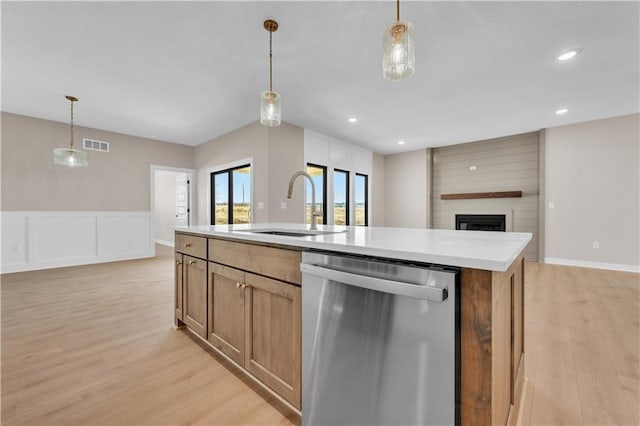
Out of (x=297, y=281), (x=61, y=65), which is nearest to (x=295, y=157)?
(x=61, y=65)

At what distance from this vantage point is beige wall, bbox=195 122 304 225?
4.57 m

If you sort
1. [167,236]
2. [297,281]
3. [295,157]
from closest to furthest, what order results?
[297,281]
[295,157]
[167,236]

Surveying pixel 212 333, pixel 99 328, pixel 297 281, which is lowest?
pixel 99 328

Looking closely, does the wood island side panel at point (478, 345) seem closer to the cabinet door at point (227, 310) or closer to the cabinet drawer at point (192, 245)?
the cabinet door at point (227, 310)

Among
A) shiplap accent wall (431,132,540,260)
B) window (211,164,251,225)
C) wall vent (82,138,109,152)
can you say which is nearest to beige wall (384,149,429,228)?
shiplap accent wall (431,132,540,260)

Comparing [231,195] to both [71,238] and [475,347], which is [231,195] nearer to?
[71,238]

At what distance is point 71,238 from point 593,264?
9057 millimetres

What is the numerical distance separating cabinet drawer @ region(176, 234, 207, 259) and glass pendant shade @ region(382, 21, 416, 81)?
1596 mm

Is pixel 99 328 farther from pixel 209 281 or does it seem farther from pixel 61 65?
pixel 61 65

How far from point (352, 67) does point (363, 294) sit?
2709mm

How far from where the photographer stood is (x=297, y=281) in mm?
1204

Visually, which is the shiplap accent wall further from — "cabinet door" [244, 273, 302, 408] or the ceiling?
"cabinet door" [244, 273, 302, 408]

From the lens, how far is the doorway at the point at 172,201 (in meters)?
6.36

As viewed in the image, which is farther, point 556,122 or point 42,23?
point 556,122
